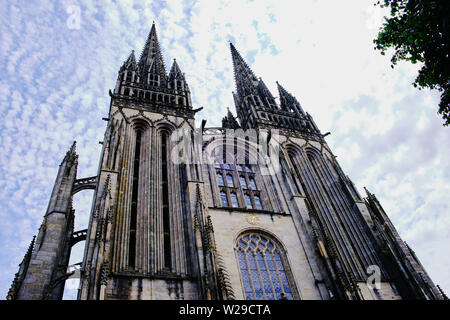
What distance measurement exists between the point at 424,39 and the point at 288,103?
77.2ft

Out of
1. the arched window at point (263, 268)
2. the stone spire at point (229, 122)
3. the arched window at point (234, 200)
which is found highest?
the stone spire at point (229, 122)

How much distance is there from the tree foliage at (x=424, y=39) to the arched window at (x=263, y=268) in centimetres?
1043

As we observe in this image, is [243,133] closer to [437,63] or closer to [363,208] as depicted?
[363,208]

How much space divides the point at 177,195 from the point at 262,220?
200 inches

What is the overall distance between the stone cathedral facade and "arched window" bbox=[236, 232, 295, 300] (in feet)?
0.18

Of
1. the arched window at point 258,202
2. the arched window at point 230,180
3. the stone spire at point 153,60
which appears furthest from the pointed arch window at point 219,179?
the stone spire at point 153,60

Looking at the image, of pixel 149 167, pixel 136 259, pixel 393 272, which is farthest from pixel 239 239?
pixel 393 272

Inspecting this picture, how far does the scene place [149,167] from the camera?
20750 mm

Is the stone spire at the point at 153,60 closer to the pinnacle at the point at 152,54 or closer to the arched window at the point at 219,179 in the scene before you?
the pinnacle at the point at 152,54

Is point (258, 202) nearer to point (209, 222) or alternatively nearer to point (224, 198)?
point (224, 198)

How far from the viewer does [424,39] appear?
1066 cm

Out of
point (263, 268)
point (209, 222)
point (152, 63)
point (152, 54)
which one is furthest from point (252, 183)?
point (152, 54)

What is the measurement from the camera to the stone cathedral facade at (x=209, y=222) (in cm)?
1501

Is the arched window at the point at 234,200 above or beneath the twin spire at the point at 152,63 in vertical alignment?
beneath
